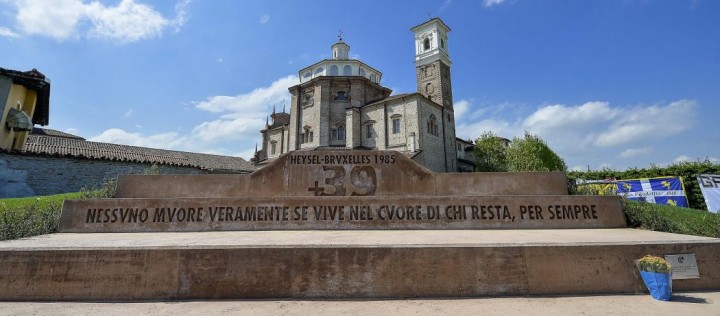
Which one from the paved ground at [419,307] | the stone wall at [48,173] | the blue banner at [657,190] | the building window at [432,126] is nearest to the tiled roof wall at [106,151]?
the stone wall at [48,173]

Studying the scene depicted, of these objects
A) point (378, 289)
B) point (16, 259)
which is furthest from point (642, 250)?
point (16, 259)

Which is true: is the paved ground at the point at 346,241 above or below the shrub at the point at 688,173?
below

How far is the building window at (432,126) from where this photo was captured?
38.6 meters

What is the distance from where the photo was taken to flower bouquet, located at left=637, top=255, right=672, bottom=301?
3.41m

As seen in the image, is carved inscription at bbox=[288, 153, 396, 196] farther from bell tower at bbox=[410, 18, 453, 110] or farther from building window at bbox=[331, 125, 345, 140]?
bell tower at bbox=[410, 18, 453, 110]

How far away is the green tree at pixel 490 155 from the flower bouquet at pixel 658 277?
3831 cm

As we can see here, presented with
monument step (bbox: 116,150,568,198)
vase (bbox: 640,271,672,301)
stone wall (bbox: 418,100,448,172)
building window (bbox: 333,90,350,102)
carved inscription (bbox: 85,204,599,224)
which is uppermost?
building window (bbox: 333,90,350,102)

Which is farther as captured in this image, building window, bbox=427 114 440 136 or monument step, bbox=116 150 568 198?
building window, bbox=427 114 440 136

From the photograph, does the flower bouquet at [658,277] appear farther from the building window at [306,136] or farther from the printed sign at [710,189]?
the building window at [306,136]

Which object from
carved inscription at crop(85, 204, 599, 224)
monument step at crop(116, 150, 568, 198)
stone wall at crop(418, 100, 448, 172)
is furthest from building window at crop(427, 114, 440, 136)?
carved inscription at crop(85, 204, 599, 224)

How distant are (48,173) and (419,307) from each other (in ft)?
62.5

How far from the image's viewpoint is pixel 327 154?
8039mm

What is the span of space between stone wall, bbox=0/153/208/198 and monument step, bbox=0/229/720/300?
14451 millimetres

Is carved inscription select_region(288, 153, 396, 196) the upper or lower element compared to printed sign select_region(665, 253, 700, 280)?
upper
